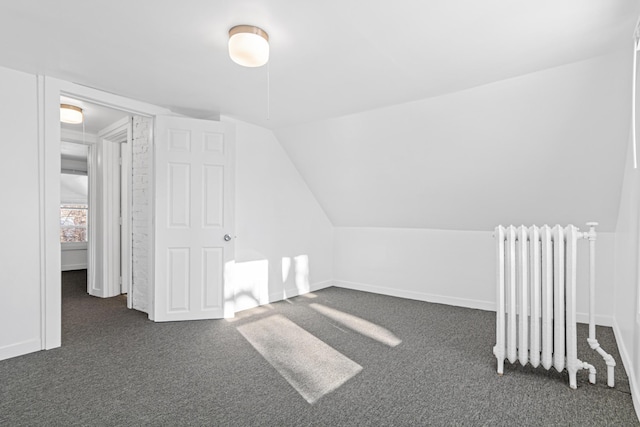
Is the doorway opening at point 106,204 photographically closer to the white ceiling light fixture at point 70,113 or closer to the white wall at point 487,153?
the white ceiling light fixture at point 70,113

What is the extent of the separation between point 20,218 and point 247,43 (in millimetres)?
2426

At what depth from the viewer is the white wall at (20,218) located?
283 cm

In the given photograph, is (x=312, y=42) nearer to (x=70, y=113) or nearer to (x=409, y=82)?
(x=409, y=82)

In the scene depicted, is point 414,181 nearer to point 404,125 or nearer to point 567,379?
point 404,125

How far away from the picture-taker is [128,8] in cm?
203

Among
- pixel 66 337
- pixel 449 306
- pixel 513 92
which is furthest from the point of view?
pixel 449 306

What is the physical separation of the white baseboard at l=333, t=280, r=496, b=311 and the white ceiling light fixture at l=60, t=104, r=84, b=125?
415 centimetres

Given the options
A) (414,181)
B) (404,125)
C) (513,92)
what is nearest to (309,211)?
(414,181)

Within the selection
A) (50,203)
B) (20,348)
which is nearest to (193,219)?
(50,203)

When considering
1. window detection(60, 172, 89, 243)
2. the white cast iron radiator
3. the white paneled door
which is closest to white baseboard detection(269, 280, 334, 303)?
the white paneled door

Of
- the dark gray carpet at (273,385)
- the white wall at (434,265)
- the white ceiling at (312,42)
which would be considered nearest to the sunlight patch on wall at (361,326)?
the dark gray carpet at (273,385)

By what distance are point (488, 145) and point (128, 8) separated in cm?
320

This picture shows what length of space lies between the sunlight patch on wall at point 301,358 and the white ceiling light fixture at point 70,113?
3.11 metres

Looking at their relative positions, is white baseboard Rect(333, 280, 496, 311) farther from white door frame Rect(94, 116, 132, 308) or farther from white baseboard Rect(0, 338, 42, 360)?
white baseboard Rect(0, 338, 42, 360)
